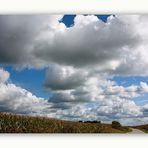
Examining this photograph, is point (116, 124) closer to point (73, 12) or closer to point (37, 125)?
point (37, 125)

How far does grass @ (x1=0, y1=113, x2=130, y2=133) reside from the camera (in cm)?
495

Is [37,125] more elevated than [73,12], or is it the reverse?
[73,12]

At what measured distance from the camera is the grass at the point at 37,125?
195 inches

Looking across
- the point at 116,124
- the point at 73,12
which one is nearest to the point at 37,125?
the point at 116,124

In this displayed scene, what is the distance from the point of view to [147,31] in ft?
16.3

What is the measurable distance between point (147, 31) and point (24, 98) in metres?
1.40

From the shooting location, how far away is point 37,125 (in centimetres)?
499

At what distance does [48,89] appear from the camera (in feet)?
16.4

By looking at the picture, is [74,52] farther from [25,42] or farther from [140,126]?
[140,126]

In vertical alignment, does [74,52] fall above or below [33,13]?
below

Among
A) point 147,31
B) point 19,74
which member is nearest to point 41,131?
point 19,74
